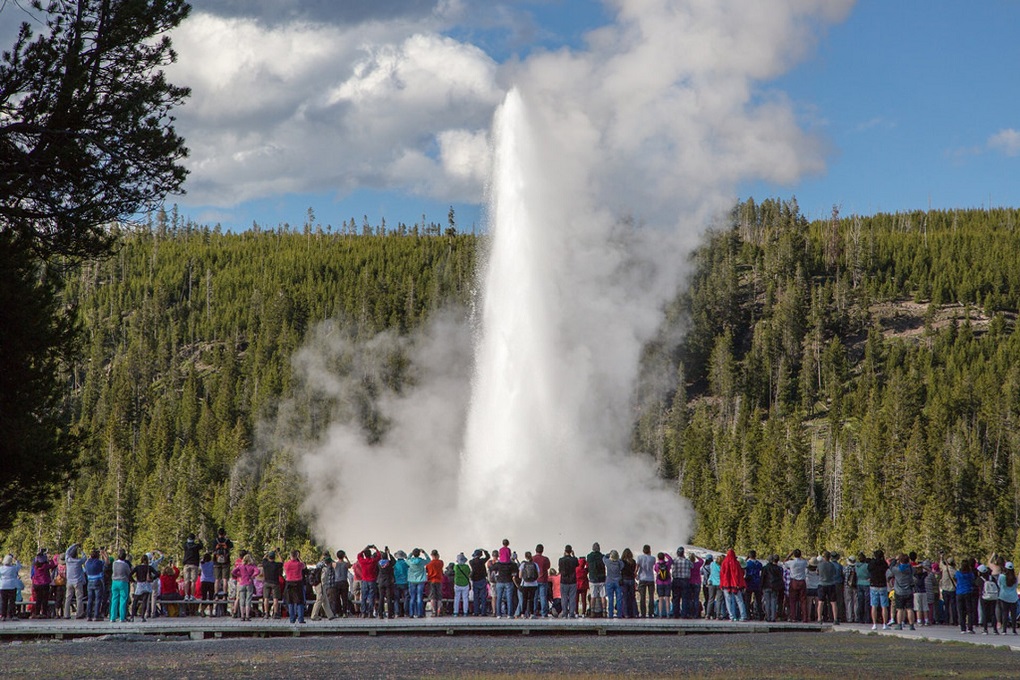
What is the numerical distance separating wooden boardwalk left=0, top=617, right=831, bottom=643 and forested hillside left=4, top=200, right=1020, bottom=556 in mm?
50794

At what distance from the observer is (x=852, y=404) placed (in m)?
146

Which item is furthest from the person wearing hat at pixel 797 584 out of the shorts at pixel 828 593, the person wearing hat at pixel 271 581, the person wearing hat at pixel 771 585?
the person wearing hat at pixel 271 581

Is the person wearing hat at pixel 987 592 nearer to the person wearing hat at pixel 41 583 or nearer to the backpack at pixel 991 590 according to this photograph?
the backpack at pixel 991 590

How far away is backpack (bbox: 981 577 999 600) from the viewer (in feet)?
76.7

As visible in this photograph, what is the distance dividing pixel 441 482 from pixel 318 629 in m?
51.7

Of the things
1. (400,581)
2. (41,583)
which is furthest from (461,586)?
(41,583)

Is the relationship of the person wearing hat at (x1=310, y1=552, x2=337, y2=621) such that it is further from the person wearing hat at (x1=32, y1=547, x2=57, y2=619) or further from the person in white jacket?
the person in white jacket

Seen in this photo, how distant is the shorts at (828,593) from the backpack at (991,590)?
2.78 meters

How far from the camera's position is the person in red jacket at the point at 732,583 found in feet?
82.0

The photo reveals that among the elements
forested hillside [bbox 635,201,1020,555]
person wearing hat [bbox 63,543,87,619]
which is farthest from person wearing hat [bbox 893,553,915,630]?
forested hillside [bbox 635,201,1020,555]

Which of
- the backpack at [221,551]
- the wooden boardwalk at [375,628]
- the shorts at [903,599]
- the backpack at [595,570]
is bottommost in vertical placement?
the wooden boardwalk at [375,628]

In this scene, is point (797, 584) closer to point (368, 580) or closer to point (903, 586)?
point (903, 586)

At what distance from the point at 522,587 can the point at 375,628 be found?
12.2 feet

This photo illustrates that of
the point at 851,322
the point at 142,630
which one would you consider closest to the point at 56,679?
the point at 142,630
